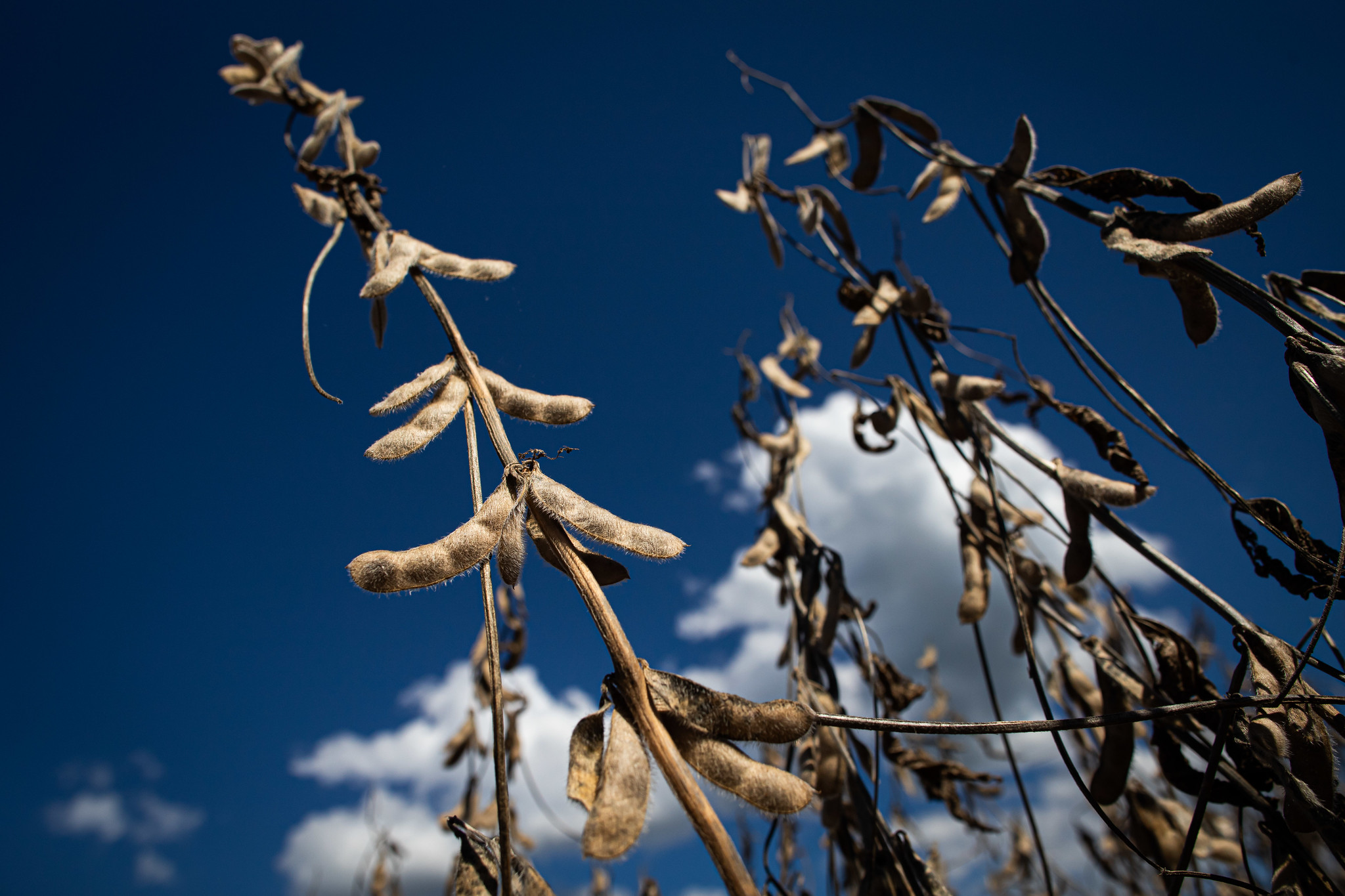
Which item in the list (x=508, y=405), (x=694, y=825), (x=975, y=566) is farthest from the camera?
(x=975, y=566)

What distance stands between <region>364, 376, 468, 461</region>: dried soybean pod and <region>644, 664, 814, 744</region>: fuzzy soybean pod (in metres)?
0.31

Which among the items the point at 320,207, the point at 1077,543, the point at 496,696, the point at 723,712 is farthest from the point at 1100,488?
the point at 320,207

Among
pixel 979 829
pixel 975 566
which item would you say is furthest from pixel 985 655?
pixel 979 829

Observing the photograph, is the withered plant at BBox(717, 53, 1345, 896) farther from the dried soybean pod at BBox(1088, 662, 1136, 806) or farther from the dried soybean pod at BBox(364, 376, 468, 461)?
the dried soybean pod at BBox(364, 376, 468, 461)

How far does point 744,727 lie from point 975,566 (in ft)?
2.65

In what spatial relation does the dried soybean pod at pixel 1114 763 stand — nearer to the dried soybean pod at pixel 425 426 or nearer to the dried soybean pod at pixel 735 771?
the dried soybean pod at pixel 735 771

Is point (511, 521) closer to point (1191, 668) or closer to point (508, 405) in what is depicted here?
point (508, 405)

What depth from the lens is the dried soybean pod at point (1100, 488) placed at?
879mm

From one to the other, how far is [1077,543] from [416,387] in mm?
899

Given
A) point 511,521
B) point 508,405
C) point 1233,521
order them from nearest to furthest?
point 511,521, point 508,405, point 1233,521

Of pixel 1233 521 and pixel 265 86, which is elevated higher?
pixel 265 86

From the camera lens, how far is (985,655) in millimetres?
1042

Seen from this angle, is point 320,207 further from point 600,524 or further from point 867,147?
point 867,147

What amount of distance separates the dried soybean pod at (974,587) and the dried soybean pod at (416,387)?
0.92 metres
